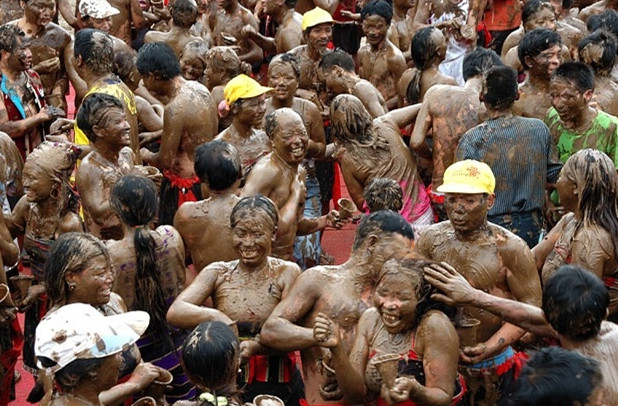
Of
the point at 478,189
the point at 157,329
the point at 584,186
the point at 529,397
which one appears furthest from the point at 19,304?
the point at 529,397

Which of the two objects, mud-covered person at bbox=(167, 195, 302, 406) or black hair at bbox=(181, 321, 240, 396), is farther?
mud-covered person at bbox=(167, 195, 302, 406)

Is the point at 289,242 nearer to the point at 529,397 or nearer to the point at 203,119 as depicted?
the point at 203,119

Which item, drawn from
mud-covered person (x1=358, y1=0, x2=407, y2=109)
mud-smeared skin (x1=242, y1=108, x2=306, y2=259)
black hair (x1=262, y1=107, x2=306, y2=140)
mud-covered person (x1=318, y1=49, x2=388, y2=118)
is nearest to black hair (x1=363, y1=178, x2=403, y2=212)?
mud-smeared skin (x1=242, y1=108, x2=306, y2=259)

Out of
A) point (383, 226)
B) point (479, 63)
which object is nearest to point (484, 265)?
point (383, 226)

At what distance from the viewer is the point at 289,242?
286 inches

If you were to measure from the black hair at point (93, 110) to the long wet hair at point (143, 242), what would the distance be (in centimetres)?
→ 103

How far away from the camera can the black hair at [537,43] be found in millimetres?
8273

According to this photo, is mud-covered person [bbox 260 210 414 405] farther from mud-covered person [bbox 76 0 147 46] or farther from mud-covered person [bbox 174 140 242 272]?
mud-covered person [bbox 76 0 147 46]

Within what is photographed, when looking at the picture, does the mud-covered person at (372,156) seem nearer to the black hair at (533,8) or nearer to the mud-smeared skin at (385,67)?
the mud-smeared skin at (385,67)

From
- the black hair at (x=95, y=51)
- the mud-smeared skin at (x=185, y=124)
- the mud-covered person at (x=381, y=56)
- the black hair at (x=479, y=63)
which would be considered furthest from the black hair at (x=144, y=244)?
the mud-covered person at (x=381, y=56)

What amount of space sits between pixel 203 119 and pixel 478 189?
10.4 feet

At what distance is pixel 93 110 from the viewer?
23.5ft

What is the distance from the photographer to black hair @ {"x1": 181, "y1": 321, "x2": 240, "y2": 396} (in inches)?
177

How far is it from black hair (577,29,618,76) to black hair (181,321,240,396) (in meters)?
4.91
